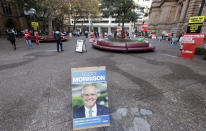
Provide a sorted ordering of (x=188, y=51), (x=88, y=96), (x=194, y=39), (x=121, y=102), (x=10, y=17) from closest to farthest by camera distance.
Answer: (x=88, y=96) < (x=121, y=102) < (x=194, y=39) < (x=188, y=51) < (x=10, y=17)

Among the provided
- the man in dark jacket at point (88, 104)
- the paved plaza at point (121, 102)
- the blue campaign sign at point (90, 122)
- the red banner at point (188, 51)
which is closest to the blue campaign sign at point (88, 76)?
the man in dark jacket at point (88, 104)

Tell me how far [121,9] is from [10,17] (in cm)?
3388

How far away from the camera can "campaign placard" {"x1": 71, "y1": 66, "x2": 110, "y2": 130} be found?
5.75ft

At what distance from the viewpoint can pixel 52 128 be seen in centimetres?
204

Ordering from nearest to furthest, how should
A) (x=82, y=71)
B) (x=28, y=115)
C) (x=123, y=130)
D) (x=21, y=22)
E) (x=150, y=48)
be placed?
1. (x=82, y=71)
2. (x=123, y=130)
3. (x=28, y=115)
4. (x=150, y=48)
5. (x=21, y=22)

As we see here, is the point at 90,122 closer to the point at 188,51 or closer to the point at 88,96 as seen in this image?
the point at 88,96

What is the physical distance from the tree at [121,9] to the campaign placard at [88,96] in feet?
34.3

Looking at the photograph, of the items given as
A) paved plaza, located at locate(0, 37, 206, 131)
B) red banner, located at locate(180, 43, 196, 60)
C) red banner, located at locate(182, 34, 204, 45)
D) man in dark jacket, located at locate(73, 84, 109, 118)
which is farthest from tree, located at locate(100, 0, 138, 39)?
man in dark jacket, located at locate(73, 84, 109, 118)

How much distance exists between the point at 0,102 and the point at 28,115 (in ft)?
3.65

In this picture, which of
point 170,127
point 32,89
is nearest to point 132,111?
point 170,127

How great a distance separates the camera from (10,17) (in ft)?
96.2

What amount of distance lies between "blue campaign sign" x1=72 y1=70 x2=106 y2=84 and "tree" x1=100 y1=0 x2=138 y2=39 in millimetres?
10373

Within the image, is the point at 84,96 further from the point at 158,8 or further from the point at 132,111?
the point at 158,8

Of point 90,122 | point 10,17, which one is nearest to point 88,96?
point 90,122
